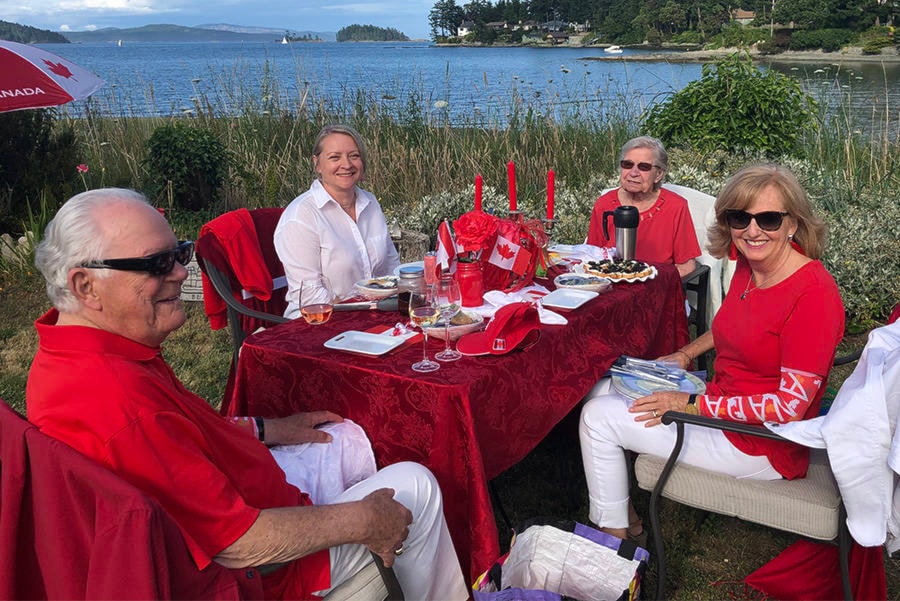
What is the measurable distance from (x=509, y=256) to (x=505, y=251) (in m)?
0.03

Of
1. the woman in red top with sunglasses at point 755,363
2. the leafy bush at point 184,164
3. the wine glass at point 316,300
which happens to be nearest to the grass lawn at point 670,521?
the woman in red top with sunglasses at point 755,363

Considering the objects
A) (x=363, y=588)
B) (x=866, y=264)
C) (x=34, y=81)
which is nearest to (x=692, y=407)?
(x=363, y=588)

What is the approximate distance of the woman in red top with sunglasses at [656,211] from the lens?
4.07m

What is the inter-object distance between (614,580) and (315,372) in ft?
3.75

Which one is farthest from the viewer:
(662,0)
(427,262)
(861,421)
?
(662,0)

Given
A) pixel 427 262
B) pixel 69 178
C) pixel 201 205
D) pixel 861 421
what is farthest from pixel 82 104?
pixel 861 421

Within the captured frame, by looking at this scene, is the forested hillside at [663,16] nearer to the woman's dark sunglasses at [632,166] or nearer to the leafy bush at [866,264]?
the leafy bush at [866,264]

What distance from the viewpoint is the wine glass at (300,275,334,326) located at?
8.75ft

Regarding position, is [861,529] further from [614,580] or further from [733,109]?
[733,109]

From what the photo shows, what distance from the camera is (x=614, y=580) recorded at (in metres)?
2.21

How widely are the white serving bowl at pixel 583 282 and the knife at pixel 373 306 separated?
0.74 meters

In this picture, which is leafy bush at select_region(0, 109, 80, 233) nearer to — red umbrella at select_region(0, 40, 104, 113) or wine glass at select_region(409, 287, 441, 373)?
red umbrella at select_region(0, 40, 104, 113)

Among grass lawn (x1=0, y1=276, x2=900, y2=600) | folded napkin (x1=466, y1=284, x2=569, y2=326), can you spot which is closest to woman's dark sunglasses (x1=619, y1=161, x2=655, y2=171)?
folded napkin (x1=466, y1=284, x2=569, y2=326)

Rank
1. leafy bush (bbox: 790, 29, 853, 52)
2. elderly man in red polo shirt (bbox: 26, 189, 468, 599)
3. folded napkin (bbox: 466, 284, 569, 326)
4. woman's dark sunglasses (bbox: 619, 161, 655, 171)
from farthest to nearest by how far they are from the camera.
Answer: leafy bush (bbox: 790, 29, 853, 52) < woman's dark sunglasses (bbox: 619, 161, 655, 171) < folded napkin (bbox: 466, 284, 569, 326) < elderly man in red polo shirt (bbox: 26, 189, 468, 599)
